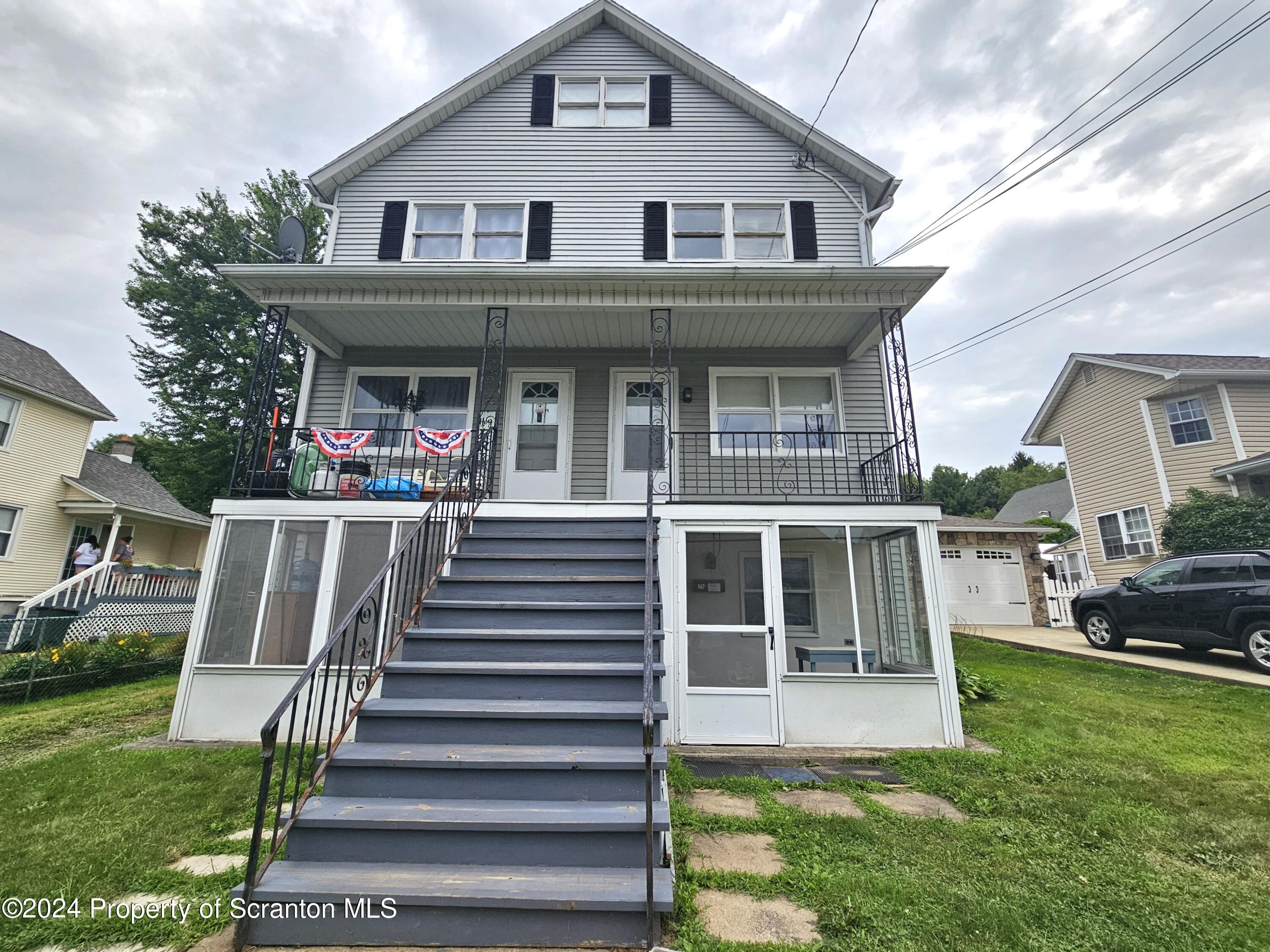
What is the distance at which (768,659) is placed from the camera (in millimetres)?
5176

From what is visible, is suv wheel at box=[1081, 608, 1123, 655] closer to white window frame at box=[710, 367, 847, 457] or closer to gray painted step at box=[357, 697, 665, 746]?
white window frame at box=[710, 367, 847, 457]

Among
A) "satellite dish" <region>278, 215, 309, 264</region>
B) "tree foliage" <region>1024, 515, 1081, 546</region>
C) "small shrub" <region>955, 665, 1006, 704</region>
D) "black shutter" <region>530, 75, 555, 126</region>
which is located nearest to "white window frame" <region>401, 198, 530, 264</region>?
"satellite dish" <region>278, 215, 309, 264</region>

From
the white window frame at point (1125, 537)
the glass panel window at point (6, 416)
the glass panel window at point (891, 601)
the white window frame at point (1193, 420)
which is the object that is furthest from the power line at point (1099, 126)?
the glass panel window at point (6, 416)

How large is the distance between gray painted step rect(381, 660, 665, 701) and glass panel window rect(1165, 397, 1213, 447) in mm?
16901

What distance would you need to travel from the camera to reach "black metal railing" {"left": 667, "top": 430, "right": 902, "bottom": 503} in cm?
734

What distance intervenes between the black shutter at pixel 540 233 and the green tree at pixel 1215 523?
1379 cm

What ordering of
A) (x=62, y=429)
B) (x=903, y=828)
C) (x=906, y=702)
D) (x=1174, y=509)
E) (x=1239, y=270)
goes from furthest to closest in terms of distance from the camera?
1. (x=1239, y=270)
2. (x=62, y=429)
3. (x=1174, y=509)
4. (x=906, y=702)
5. (x=903, y=828)

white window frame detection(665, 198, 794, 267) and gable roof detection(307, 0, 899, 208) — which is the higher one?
gable roof detection(307, 0, 899, 208)

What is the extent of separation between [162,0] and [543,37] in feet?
21.5

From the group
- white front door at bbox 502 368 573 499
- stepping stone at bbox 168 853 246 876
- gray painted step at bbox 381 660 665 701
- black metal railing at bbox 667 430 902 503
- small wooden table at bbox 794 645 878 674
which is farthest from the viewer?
white front door at bbox 502 368 573 499

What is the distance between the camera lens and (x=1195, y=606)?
771 cm

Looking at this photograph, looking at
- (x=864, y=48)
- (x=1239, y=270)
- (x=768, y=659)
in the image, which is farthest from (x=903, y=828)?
(x=1239, y=270)

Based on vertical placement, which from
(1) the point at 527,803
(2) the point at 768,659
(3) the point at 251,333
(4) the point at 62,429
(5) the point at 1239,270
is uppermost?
(5) the point at 1239,270

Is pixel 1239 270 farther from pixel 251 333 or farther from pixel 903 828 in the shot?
pixel 251 333
